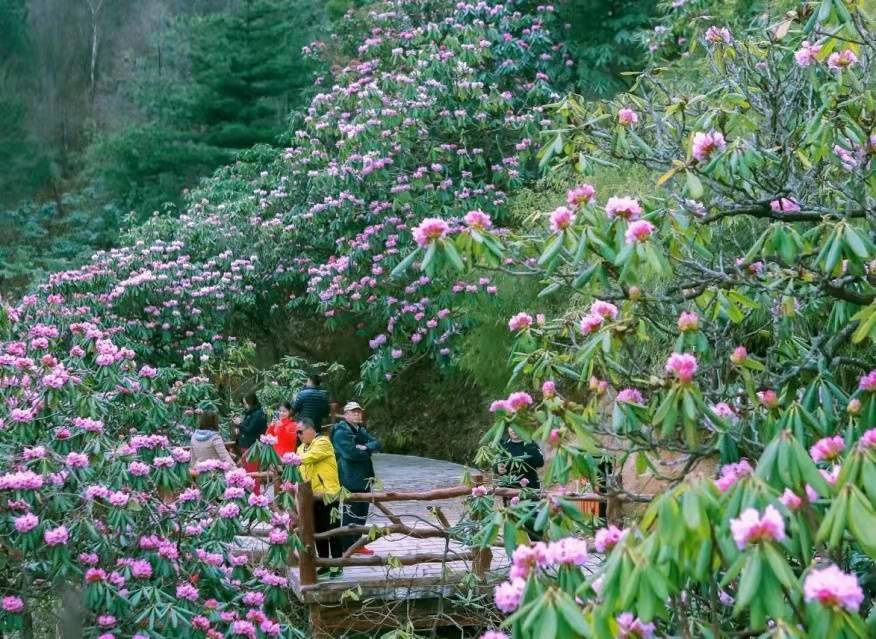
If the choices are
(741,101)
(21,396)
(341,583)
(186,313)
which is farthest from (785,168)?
(186,313)

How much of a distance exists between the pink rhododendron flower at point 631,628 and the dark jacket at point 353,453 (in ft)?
16.9

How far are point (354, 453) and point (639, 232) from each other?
4720 mm

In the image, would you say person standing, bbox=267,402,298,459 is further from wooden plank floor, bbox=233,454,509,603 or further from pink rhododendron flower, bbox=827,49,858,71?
pink rhododendron flower, bbox=827,49,858,71

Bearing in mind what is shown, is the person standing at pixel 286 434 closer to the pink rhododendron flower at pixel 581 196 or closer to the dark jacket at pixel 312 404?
the dark jacket at pixel 312 404

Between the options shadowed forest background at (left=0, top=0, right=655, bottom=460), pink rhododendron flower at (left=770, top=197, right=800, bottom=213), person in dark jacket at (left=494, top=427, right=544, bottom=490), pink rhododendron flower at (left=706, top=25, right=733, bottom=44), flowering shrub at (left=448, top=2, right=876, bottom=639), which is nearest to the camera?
flowering shrub at (left=448, top=2, right=876, bottom=639)

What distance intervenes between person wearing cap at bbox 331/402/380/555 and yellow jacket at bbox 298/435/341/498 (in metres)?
0.16

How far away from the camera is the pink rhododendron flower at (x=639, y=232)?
3.46 m

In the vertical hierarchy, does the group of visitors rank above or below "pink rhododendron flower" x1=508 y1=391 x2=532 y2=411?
below

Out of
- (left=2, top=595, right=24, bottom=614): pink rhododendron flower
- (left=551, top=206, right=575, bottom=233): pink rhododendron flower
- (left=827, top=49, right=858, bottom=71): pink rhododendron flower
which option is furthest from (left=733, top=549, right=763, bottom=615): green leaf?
(left=2, top=595, right=24, bottom=614): pink rhododendron flower

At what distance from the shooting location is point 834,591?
2.20m

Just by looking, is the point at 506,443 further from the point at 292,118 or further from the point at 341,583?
the point at 292,118

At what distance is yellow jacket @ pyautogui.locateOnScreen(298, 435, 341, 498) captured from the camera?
764 centimetres

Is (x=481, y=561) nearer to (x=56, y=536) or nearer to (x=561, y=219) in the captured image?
(x=56, y=536)

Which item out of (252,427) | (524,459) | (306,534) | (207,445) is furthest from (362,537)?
(252,427)
